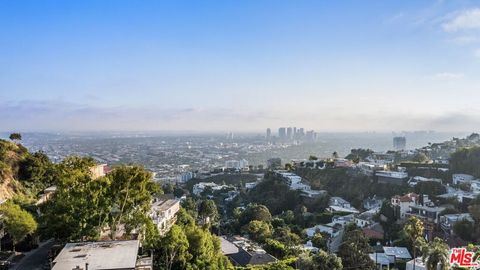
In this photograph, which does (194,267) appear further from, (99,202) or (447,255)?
(447,255)

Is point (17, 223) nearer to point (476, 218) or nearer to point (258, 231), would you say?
point (258, 231)

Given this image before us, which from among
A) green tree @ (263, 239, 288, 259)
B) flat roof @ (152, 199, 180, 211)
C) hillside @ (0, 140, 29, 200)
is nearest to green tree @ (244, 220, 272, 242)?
green tree @ (263, 239, 288, 259)

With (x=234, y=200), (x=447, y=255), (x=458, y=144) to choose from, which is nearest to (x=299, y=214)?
(x=234, y=200)

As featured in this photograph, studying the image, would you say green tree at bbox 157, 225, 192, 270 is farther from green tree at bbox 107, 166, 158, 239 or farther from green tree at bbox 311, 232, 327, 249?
green tree at bbox 311, 232, 327, 249

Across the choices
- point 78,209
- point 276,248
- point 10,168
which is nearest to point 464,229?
point 276,248

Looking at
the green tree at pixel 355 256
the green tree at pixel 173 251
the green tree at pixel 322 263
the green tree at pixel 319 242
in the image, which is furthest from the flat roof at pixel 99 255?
the green tree at pixel 319 242

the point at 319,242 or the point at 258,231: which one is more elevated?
the point at 258,231
